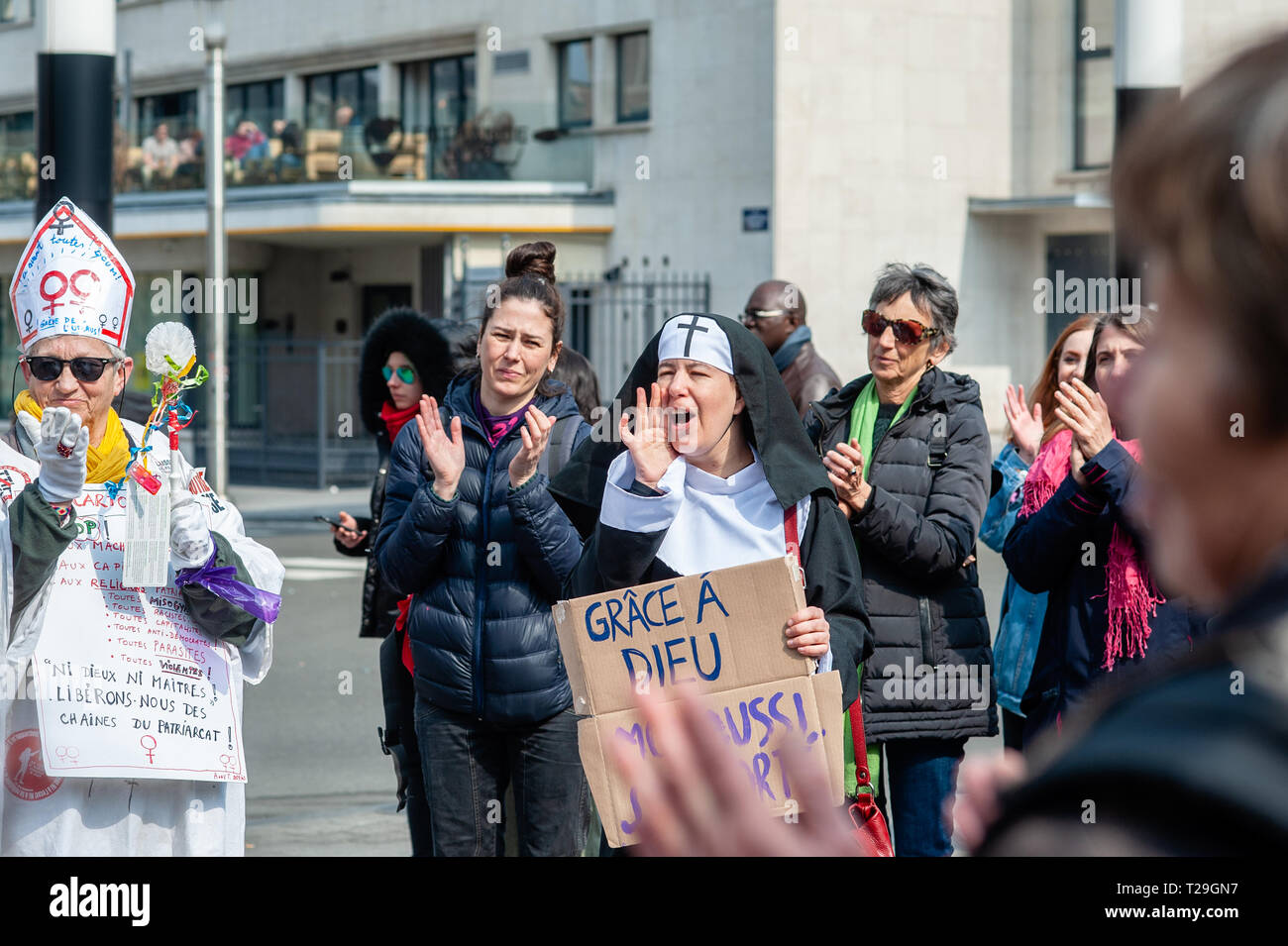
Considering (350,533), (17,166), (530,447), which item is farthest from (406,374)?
(17,166)

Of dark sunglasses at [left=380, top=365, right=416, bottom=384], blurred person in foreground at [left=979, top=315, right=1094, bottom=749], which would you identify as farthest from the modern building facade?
blurred person in foreground at [left=979, top=315, right=1094, bottom=749]

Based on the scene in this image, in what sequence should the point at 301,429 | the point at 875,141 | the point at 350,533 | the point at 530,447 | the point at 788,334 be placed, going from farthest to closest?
1. the point at 301,429
2. the point at 875,141
3. the point at 788,334
4. the point at 350,533
5. the point at 530,447

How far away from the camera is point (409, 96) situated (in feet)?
94.0

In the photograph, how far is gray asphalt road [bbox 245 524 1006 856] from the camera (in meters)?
6.63

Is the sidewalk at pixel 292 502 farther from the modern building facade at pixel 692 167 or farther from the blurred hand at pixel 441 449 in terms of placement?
the blurred hand at pixel 441 449

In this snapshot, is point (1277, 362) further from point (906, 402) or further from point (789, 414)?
point (906, 402)

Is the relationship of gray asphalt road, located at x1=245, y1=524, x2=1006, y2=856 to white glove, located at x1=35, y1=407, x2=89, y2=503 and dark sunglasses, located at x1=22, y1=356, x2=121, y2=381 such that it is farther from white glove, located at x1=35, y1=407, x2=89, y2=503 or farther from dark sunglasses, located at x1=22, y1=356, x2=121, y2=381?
white glove, located at x1=35, y1=407, x2=89, y2=503

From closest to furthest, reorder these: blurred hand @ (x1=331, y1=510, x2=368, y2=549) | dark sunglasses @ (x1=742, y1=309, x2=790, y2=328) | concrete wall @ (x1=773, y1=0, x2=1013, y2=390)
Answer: blurred hand @ (x1=331, y1=510, x2=368, y2=549)
dark sunglasses @ (x1=742, y1=309, x2=790, y2=328)
concrete wall @ (x1=773, y1=0, x2=1013, y2=390)

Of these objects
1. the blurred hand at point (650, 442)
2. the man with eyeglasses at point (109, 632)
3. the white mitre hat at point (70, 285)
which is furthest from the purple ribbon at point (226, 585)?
the blurred hand at point (650, 442)

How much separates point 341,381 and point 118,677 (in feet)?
69.5

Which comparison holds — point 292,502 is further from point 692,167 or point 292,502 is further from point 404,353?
point 404,353

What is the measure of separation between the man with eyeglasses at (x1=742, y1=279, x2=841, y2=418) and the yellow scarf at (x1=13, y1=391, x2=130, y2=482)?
452cm

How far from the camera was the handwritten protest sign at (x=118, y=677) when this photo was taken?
3.80 meters

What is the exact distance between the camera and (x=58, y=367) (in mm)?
3994
